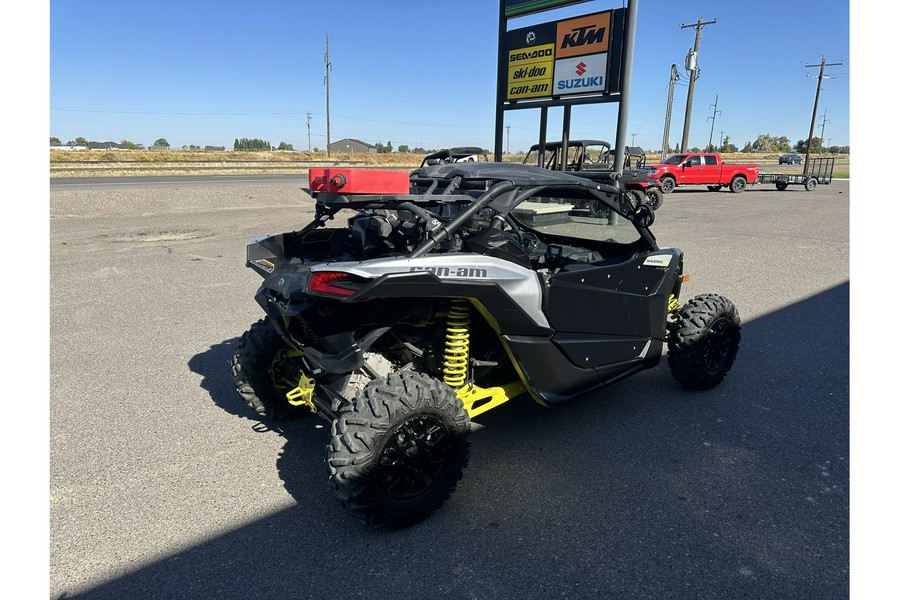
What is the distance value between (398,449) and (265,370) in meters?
1.35

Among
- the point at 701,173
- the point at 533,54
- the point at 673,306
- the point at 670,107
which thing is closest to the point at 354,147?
the point at 670,107

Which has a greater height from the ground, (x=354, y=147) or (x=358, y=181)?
(x=354, y=147)

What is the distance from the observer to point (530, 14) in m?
13.5

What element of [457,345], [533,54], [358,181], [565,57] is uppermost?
[533,54]

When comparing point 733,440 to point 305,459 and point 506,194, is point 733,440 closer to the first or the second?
point 506,194

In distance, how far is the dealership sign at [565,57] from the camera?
12.4m

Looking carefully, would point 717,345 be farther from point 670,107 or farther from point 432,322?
point 670,107

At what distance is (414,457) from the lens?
110 inches

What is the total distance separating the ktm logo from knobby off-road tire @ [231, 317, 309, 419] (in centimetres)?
1159

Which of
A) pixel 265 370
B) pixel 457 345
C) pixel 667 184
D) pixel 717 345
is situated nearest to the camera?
pixel 457 345

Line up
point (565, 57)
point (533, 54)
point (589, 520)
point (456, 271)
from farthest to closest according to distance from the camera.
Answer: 1. point (533, 54)
2. point (565, 57)
3. point (589, 520)
4. point (456, 271)

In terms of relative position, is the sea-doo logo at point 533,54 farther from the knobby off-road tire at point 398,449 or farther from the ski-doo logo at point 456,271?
the knobby off-road tire at point 398,449

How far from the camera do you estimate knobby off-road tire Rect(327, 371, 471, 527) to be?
2600 millimetres
